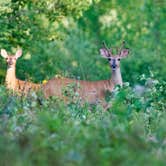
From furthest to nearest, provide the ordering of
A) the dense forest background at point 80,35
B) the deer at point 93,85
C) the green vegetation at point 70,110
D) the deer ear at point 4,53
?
the deer ear at point 4,53
the dense forest background at point 80,35
the deer at point 93,85
the green vegetation at point 70,110

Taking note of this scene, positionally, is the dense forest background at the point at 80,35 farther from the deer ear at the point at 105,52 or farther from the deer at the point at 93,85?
the deer ear at the point at 105,52

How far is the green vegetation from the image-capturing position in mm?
7387

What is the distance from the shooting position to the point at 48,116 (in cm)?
836

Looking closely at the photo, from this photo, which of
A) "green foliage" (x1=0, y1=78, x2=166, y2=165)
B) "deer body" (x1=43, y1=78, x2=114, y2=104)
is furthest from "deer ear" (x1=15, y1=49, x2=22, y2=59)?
"green foliage" (x1=0, y1=78, x2=166, y2=165)

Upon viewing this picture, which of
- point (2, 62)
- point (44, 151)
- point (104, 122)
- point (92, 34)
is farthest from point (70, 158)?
point (92, 34)

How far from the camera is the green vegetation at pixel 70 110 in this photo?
291 inches

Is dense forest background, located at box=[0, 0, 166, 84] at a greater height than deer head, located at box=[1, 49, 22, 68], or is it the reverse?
dense forest background, located at box=[0, 0, 166, 84]

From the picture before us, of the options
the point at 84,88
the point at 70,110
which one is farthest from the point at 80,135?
the point at 84,88

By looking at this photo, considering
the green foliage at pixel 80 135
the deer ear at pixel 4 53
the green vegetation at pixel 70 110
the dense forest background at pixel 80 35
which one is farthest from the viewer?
the deer ear at pixel 4 53

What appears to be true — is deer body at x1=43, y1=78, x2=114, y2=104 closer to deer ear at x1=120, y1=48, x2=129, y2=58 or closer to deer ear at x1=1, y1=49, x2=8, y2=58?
deer ear at x1=120, y1=48, x2=129, y2=58

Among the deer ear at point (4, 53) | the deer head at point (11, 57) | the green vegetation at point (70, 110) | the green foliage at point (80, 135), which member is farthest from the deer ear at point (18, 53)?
the green foliage at point (80, 135)

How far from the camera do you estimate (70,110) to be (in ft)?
35.1

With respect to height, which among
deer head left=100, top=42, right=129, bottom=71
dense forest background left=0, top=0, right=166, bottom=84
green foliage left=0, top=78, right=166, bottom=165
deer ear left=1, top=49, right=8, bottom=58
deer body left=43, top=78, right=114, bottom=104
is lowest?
green foliage left=0, top=78, right=166, bottom=165

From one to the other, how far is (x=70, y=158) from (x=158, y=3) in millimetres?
24795
